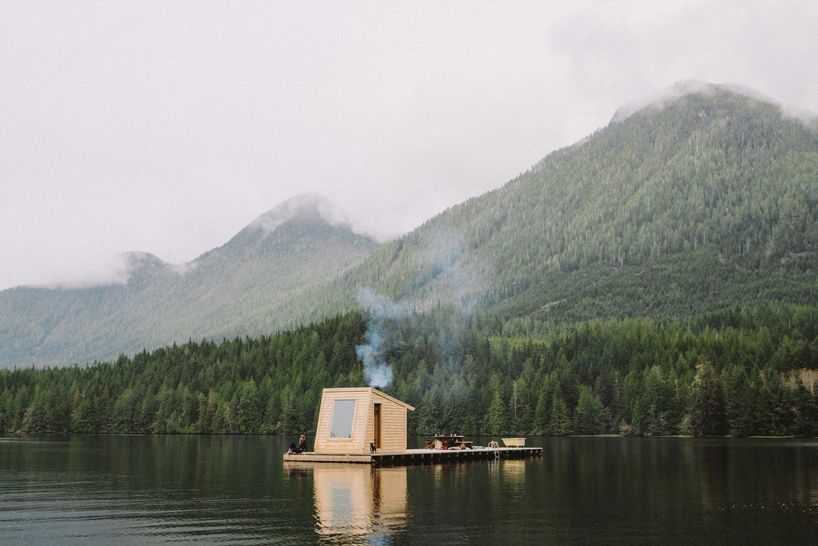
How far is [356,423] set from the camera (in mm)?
83625

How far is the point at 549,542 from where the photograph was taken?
34.3m

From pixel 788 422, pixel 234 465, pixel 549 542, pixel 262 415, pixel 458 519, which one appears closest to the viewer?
pixel 549 542

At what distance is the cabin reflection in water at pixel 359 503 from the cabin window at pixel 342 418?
10.3 meters

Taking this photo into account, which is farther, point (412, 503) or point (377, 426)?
point (377, 426)

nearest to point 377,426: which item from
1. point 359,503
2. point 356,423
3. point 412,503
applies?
point 356,423

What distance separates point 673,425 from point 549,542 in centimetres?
15316

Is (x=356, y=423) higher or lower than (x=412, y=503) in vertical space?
higher

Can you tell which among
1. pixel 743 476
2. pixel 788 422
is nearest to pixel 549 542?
pixel 743 476

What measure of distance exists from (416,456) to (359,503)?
126 feet

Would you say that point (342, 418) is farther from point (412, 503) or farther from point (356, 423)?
point (412, 503)

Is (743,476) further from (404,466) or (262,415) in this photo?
(262,415)

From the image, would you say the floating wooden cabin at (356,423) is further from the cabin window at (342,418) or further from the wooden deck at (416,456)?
the wooden deck at (416,456)

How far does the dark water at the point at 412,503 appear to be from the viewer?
118ft

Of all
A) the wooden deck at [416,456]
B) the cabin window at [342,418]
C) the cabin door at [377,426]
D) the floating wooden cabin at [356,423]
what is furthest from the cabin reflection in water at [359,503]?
the cabin door at [377,426]
